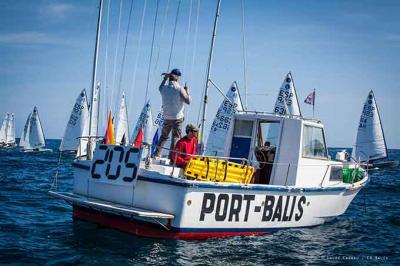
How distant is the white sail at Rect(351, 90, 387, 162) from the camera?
40.1 metres

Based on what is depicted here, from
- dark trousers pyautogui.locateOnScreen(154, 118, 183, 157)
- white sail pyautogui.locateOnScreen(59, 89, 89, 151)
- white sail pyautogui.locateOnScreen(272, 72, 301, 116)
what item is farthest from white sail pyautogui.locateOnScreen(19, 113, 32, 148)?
dark trousers pyautogui.locateOnScreen(154, 118, 183, 157)

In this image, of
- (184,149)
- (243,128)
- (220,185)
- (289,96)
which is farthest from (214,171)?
(289,96)

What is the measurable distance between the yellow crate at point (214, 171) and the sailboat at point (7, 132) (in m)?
79.1

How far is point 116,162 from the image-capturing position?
10.9 metres

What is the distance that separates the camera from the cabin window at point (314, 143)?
13.3 metres

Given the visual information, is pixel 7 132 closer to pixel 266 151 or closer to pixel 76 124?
pixel 76 124

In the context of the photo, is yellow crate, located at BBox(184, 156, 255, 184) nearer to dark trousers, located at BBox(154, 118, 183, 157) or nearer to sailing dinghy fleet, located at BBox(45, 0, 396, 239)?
sailing dinghy fleet, located at BBox(45, 0, 396, 239)

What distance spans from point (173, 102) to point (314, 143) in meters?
4.42

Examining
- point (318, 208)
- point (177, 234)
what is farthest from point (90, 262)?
point (318, 208)

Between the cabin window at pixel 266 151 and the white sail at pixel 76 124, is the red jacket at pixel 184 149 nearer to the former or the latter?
the cabin window at pixel 266 151

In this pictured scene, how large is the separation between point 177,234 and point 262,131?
15.3 ft

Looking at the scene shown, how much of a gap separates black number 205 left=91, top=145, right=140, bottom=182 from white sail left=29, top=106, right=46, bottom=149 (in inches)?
2428

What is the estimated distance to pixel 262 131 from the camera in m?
13.8

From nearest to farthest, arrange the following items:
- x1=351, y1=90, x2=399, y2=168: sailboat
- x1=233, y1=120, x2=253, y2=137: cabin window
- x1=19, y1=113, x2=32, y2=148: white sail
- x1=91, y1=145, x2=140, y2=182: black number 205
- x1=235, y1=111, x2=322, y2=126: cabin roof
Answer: x1=91, y1=145, x2=140, y2=182: black number 205 < x1=235, y1=111, x2=322, y2=126: cabin roof < x1=233, y1=120, x2=253, y2=137: cabin window < x1=351, y1=90, x2=399, y2=168: sailboat < x1=19, y1=113, x2=32, y2=148: white sail
